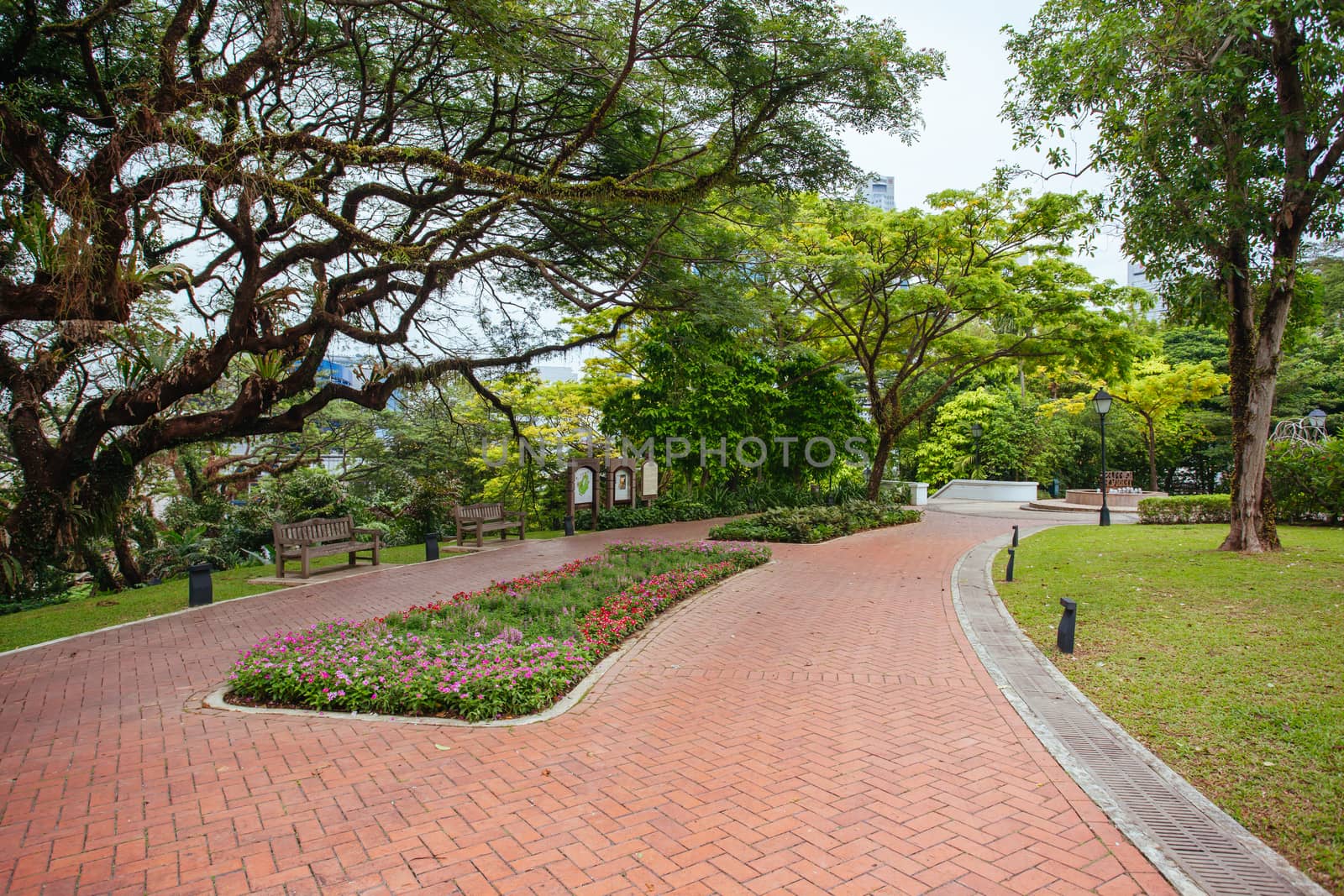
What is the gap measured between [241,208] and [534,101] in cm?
448

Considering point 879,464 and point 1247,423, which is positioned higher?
point 1247,423

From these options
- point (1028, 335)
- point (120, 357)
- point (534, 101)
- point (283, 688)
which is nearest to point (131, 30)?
point (120, 357)

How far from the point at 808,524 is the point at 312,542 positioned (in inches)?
393

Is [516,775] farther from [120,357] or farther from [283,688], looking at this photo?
[120,357]

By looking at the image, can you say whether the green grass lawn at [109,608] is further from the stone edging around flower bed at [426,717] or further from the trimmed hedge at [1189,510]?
the trimmed hedge at [1189,510]

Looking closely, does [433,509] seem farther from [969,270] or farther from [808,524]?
[969,270]

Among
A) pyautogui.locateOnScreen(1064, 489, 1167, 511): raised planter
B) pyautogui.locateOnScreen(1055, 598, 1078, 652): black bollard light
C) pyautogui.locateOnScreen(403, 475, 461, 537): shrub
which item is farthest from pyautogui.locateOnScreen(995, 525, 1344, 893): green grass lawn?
pyautogui.locateOnScreen(1064, 489, 1167, 511): raised planter

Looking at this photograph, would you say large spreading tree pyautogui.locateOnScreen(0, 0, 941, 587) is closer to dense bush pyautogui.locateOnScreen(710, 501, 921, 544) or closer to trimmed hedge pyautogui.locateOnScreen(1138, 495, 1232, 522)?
dense bush pyautogui.locateOnScreen(710, 501, 921, 544)

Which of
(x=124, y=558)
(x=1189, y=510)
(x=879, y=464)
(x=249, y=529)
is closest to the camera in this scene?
(x=124, y=558)

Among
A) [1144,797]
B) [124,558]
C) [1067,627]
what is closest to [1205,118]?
[1067,627]

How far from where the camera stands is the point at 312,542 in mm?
11617

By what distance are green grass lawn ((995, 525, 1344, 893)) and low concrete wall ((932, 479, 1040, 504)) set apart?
17205 mm

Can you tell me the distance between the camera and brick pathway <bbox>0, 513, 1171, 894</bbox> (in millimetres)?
3225

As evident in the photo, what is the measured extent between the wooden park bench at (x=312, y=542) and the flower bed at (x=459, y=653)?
3.96 metres
